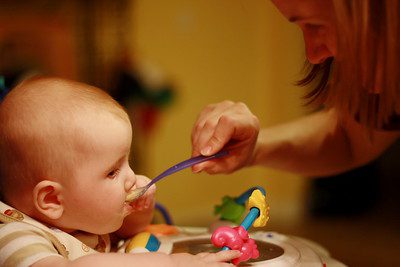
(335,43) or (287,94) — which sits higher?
(335,43)

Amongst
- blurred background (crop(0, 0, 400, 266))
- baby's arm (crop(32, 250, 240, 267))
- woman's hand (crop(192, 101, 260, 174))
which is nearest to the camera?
baby's arm (crop(32, 250, 240, 267))

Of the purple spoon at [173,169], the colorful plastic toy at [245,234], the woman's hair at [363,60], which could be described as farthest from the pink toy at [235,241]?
the woman's hair at [363,60]

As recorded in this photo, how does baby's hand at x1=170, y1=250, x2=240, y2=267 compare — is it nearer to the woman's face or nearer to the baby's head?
the baby's head

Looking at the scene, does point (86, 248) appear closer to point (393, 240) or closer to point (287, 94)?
point (393, 240)

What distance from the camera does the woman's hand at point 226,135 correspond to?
2.47 ft

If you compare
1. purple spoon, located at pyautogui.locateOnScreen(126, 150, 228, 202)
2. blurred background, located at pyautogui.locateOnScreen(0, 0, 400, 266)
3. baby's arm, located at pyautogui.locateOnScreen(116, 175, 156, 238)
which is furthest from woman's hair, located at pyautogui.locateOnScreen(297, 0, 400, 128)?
blurred background, located at pyautogui.locateOnScreen(0, 0, 400, 266)

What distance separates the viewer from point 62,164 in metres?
0.61

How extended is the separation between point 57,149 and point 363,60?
1.11ft

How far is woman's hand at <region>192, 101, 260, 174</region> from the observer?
2.47ft

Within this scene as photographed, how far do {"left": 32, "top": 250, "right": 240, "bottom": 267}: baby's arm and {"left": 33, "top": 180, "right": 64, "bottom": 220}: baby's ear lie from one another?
0.29 feet

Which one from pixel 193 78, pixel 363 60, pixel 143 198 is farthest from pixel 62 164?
pixel 193 78

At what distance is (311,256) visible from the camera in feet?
2.27

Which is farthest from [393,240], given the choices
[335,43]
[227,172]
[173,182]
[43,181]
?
[43,181]

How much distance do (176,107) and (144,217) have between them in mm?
1477
